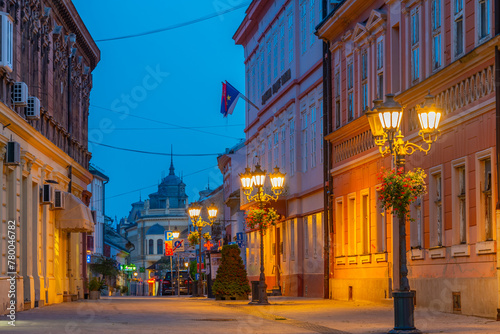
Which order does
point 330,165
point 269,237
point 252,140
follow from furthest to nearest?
point 252,140 < point 269,237 < point 330,165

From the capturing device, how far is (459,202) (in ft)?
78.2

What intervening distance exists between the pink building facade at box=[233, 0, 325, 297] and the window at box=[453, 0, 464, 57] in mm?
13998

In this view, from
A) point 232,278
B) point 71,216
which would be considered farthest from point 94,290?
point 232,278

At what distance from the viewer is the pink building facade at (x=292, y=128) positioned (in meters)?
38.9

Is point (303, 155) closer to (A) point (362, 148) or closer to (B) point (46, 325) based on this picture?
(A) point (362, 148)

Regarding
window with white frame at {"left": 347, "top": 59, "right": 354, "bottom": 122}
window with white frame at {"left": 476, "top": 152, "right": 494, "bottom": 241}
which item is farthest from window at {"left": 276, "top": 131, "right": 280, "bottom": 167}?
window with white frame at {"left": 476, "top": 152, "right": 494, "bottom": 241}

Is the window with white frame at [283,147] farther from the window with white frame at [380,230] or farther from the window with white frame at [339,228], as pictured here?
the window with white frame at [380,230]

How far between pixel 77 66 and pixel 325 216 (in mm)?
13522

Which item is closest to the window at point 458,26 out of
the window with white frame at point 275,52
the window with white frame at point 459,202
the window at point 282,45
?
the window with white frame at point 459,202

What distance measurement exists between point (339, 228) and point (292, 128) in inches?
336

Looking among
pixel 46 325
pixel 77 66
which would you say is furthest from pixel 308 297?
pixel 46 325

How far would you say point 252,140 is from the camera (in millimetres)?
54750

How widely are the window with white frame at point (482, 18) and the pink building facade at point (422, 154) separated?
2 cm

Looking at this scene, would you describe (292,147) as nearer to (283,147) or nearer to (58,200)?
(283,147)
